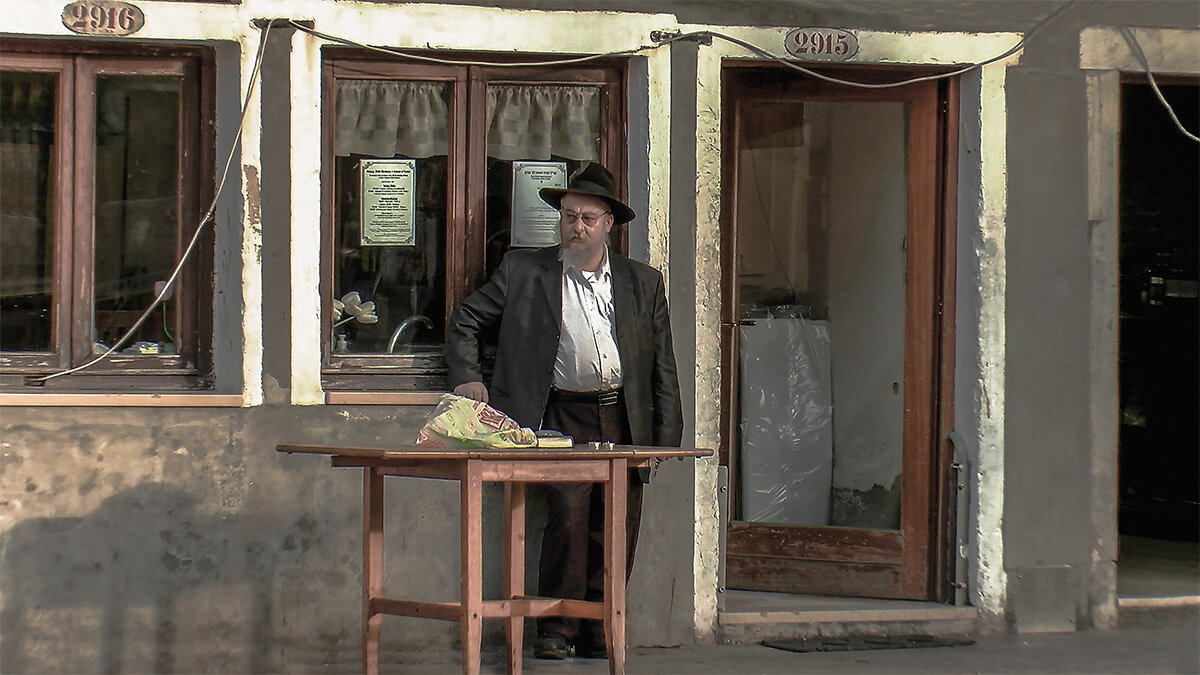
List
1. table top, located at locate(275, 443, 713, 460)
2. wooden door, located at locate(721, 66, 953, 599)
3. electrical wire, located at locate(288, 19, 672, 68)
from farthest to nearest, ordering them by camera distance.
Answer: wooden door, located at locate(721, 66, 953, 599), electrical wire, located at locate(288, 19, 672, 68), table top, located at locate(275, 443, 713, 460)

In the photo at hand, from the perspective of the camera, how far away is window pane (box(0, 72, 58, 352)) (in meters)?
→ 5.90

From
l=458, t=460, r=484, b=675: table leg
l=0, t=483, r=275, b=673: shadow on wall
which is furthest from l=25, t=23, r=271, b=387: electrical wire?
l=458, t=460, r=484, b=675: table leg

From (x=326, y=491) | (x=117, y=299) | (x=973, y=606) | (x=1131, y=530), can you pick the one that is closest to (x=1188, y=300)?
(x=1131, y=530)

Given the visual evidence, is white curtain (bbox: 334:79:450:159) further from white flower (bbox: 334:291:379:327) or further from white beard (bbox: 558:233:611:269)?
white beard (bbox: 558:233:611:269)

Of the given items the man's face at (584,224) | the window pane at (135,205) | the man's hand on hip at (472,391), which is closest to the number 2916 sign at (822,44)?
the man's face at (584,224)

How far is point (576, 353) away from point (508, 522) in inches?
34.2

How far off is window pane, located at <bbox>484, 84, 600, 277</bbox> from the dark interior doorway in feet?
16.0

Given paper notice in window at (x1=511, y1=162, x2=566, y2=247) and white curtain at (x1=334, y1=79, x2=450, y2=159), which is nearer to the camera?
white curtain at (x1=334, y1=79, x2=450, y2=159)

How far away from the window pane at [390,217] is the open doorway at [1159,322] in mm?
5450

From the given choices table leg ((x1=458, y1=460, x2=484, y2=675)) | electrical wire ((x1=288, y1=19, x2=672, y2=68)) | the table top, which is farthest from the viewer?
electrical wire ((x1=288, y1=19, x2=672, y2=68))

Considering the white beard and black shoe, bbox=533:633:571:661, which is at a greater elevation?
the white beard

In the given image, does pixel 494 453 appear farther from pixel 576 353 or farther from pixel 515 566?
pixel 576 353

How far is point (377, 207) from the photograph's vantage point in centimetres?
616

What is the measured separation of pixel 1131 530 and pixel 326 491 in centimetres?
611
